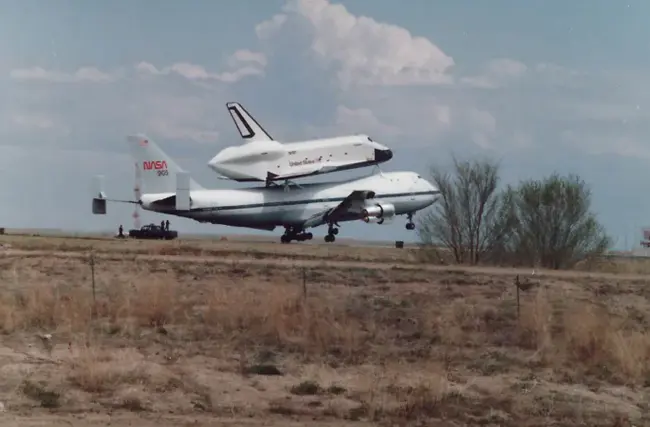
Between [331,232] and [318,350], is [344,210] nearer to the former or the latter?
[331,232]

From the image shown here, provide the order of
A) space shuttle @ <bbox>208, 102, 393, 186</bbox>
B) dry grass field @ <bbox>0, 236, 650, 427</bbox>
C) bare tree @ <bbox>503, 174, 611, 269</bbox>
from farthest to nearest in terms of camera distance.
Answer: space shuttle @ <bbox>208, 102, 393, 186</bbox> < bare tree @ <bbox>503, 174, 611, 269</bbox> < dry grass field @ <bbox>0, 236, 650, 427</bbox>

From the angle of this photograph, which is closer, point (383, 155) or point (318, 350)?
point (318, 350)

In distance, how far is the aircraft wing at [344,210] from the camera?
61.6 metres

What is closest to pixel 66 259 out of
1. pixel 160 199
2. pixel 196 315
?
pixel 196 315

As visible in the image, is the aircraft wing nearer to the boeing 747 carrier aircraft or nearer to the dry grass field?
the boeing 747 carrier aircraft

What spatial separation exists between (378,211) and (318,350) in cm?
4190

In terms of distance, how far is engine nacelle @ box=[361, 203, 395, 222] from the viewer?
6116 cm

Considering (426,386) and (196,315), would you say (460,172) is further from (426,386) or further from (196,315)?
(426,386)

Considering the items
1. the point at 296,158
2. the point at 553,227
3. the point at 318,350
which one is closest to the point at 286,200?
the point at 296,158

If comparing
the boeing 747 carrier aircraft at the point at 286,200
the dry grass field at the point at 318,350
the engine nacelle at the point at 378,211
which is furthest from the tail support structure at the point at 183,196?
the dry grass field at the point at 318,350

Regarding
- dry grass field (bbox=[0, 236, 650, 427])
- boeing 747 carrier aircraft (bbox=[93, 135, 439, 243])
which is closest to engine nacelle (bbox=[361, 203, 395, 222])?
boeing 747 carrier aircraft (bbox=[93, 135, 439, 243])

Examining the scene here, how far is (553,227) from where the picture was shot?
166ft

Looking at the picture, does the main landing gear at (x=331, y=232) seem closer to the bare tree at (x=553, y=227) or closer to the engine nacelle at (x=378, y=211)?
the engine nacelle at (x=378, y=211)

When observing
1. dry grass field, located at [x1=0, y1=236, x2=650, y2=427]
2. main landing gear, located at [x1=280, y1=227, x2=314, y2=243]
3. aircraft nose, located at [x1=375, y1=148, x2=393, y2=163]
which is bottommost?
dry grass field, located at [x1=0, y1=236, x2=650, y2=427]
